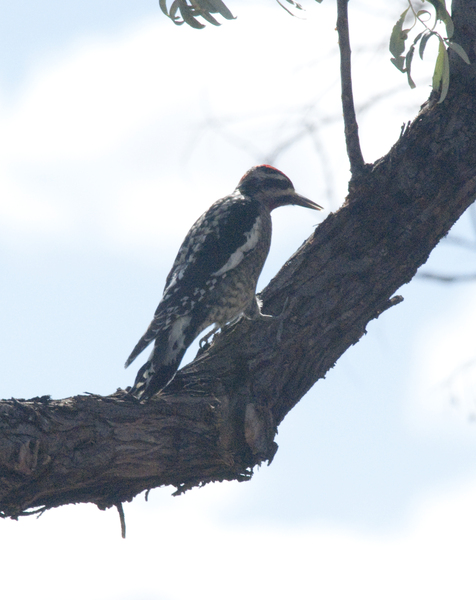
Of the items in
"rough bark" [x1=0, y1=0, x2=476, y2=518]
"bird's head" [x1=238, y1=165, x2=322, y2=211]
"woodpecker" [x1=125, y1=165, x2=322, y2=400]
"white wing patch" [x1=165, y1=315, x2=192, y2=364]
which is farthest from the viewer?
"bird's head" [x1=238, y1=165, x2=322, y2=211]

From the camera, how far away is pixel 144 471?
102 inches

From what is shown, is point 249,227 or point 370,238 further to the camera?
point 249,227

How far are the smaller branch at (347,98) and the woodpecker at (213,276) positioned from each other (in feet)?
2.50

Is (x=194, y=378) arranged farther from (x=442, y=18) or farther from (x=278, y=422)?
(x=442, y=18)

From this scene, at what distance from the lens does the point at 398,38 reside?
2.94 m

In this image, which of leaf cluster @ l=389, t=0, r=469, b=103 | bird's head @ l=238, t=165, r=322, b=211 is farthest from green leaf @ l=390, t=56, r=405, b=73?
bird's head @ l=238, t=165, r=322, b=211

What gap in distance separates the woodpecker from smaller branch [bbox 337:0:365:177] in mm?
762

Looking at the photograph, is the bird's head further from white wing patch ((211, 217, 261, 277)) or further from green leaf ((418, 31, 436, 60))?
green leaf ((418, 31, 436, 60))

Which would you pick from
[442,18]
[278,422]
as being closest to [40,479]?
[278,422]

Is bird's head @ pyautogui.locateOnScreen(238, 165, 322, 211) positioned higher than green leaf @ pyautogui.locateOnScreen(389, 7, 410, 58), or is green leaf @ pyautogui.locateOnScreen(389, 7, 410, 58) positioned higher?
bird's head @ pyautogui.locateOnScreen(238, 165, 322, 211)

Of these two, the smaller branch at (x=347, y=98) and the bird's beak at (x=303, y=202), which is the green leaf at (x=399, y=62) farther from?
the bird's beak at (x=303, y=202)

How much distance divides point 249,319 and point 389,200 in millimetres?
789

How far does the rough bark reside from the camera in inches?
104

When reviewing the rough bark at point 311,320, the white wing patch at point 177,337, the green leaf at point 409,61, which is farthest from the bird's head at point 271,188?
the green leaf at point 409,61
